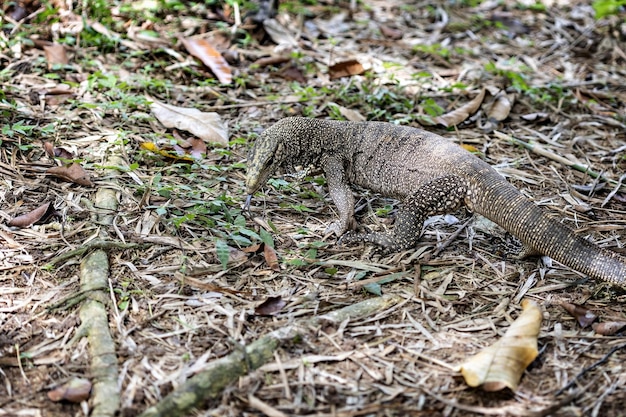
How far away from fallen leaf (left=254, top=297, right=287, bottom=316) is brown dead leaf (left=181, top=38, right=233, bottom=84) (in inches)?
160

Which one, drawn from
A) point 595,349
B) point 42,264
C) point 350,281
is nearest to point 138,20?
point 42,264

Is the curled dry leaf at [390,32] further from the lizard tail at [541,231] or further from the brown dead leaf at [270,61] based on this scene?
the lizard tail at [541,231]

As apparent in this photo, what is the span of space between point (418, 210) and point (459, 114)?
2346 mm

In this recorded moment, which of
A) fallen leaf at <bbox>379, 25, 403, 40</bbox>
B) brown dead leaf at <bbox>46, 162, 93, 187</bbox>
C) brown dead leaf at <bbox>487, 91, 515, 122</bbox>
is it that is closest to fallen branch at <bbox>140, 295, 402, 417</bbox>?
brown dead leaf at <bbox>46, 162, 93, 187</bbox>

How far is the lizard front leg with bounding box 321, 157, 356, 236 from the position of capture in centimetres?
549

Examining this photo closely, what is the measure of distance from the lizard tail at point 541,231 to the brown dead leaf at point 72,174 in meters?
3.35

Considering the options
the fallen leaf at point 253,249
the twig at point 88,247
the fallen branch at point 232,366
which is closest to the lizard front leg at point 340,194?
the fallen leaf at point 253,249

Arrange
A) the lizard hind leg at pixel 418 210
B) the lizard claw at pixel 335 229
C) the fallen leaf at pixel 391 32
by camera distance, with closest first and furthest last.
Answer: the lizard hind leg at pixel 418 210 → the lizard claw at pixel 335 229 → the fallen leaf at pixel 391 32

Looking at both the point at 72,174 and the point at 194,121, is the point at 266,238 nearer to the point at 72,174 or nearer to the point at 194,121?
the point at 72,174

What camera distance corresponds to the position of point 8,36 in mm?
7730

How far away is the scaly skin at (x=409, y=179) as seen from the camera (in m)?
4.88

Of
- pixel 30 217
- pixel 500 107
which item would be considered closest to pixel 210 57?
pixel 500 107

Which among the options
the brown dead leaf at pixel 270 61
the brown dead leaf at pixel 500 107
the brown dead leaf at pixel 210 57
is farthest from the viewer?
the brown dead leaf at pixel 270 61

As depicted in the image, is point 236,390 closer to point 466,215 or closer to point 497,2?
point 466,215
